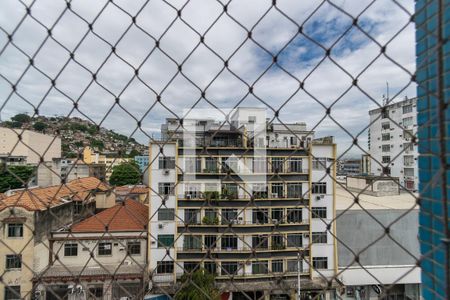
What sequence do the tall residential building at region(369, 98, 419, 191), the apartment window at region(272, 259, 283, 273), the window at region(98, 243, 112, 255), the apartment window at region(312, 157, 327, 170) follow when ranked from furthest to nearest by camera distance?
the apartment window at region(272, 259, 283, 273) → the window at region(98, 243, 112, 255) → the apartment window at region(312, 157, 327, 170) → the tall residential building at region(369, 98, 419, 191)

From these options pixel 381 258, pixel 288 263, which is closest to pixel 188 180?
pixel 288 263

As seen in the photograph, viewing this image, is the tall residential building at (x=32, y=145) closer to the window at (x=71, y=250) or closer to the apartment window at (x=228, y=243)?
the window at (x=71, y=250)

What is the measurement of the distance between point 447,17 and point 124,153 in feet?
2.86

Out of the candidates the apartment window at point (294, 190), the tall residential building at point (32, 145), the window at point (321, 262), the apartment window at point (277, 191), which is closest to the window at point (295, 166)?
the apartment window at point (294, 190)

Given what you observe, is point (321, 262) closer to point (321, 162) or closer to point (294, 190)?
point (294, 190)

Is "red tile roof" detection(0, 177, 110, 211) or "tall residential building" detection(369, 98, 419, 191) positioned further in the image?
"red tile roof" detection(0, 177, 110, 211)

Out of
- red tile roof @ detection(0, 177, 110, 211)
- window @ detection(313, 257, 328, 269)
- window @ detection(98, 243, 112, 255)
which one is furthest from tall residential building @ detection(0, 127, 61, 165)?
window @ detection(313, 257, 328, 269)

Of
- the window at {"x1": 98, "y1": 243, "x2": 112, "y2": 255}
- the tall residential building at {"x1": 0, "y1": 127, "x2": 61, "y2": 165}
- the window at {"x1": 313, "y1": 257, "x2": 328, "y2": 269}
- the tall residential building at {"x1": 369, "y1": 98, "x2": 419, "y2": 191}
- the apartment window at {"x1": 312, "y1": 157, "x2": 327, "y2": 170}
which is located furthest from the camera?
the window at {"x1": 313, "y1": 257, "x2": 328, "y2": 269}

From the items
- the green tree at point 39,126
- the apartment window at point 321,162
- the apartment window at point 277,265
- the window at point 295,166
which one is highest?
the green tree at point 39,126

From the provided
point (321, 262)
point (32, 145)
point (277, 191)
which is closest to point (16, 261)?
point (32, 145)

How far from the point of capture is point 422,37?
0.66m

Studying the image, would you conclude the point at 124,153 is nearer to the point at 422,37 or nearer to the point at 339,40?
the point at 339,40

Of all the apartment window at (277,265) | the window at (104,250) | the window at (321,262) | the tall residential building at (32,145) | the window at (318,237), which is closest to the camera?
the tall residential building at (32,145)

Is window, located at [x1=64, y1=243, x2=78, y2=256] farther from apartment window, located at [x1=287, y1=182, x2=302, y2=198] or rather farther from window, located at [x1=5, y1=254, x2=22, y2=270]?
apartment window, located at [x1=287, y1=182, x2=302, y2=198]
